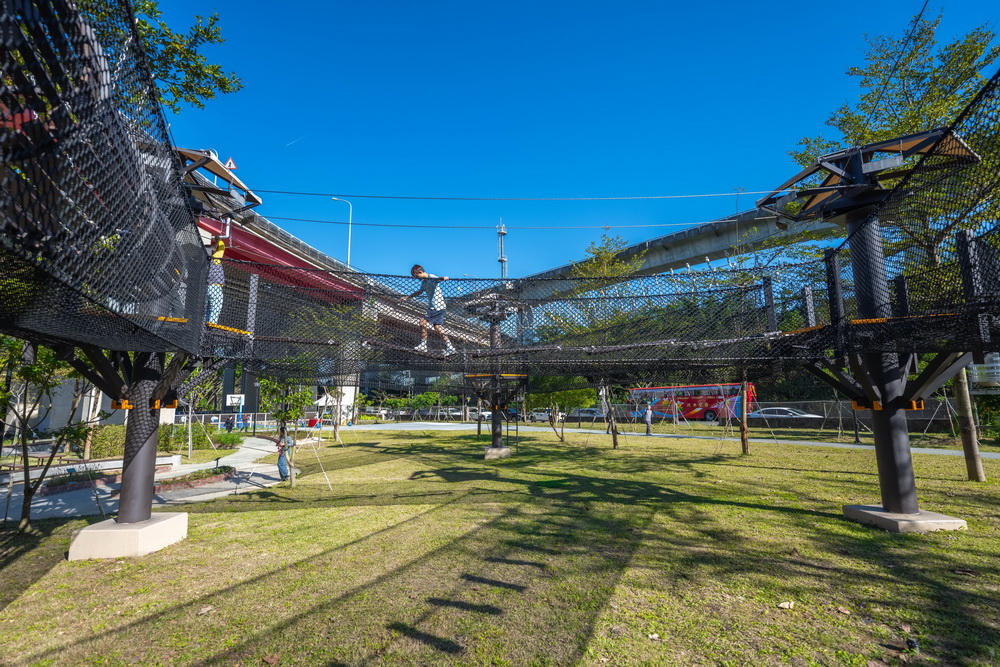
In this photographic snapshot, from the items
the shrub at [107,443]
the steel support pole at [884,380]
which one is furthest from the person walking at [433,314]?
the shrub at [107,443]

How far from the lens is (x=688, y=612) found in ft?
11.6

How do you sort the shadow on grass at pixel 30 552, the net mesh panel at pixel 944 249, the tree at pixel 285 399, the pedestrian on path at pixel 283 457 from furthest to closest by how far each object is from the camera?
the tree at pixel 285 399 → the pedestrian on path at pixel 283 457 → the shadow on grass at pixel 30 552 → the net mesh panel at pixel 944 249

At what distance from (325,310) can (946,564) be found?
25.6 feet

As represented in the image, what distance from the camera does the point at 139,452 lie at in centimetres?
541

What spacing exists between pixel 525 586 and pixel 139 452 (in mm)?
4688

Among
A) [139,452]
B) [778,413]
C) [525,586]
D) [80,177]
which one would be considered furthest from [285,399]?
[778,413]

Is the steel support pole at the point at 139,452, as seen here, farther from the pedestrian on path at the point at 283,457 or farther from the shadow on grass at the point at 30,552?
the pedestrian on path at the point at 283,457

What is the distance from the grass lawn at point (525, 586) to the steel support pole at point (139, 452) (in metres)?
0.59

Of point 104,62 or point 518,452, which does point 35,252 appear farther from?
point 518,452

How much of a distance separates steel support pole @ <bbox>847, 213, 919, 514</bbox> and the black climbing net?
0.06m

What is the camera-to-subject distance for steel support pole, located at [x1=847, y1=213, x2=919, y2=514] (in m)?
5.43

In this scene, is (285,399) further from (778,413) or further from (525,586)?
(778,413)

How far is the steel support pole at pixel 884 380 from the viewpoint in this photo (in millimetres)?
5434

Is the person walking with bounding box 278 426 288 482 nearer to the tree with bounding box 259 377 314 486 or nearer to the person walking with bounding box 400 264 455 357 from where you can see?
the tree with bounding box 259 377 314 486
